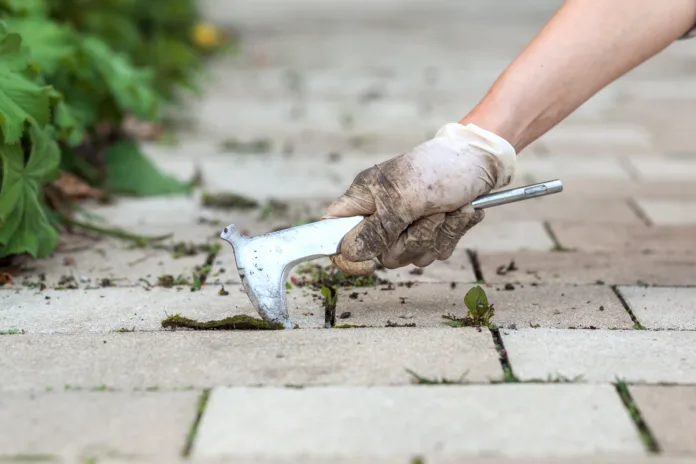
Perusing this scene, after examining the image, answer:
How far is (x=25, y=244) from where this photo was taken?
2.45 m

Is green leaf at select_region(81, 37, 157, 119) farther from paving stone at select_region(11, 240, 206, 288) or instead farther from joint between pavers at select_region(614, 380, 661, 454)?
joint between pavers at select_region(614, 380, 661, 454)

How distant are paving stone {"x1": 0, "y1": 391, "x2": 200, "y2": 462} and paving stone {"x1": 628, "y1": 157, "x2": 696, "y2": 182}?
256cm

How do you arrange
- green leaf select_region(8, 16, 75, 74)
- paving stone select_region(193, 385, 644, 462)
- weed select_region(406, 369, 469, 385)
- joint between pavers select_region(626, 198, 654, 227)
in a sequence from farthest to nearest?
1. joint between pavers select_region(626, 198, 654, 227)
2. green leaf select_region(8, 16, 75, 74)
3. weed select_region(406, 369, 469, 385)
4. paving stone select_region(193, 385, 644, 462)

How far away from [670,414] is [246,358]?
2.75 feet

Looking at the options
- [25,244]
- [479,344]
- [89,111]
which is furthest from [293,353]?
[89,111]

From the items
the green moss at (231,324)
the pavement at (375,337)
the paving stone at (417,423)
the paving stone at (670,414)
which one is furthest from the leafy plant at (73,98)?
the paving stone at (670,414)

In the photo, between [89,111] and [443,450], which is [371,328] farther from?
[89,111]

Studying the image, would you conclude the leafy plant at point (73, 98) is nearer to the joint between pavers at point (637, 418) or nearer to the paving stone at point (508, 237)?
the paving stone at point (508, 237)

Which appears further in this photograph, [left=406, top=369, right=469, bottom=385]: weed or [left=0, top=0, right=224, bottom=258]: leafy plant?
[left=0, top=0, right=224, bottom=258]: leafy plant

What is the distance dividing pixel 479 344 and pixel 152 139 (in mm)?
2691

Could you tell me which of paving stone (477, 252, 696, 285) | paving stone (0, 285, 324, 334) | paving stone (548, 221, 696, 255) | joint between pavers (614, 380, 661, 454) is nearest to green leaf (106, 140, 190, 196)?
paving stone (0, 285, 324, 334)

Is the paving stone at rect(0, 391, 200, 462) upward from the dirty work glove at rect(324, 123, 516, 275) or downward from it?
downward

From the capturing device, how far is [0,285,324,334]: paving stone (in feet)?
7.08

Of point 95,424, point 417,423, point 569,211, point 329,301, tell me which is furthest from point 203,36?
point 417,423
